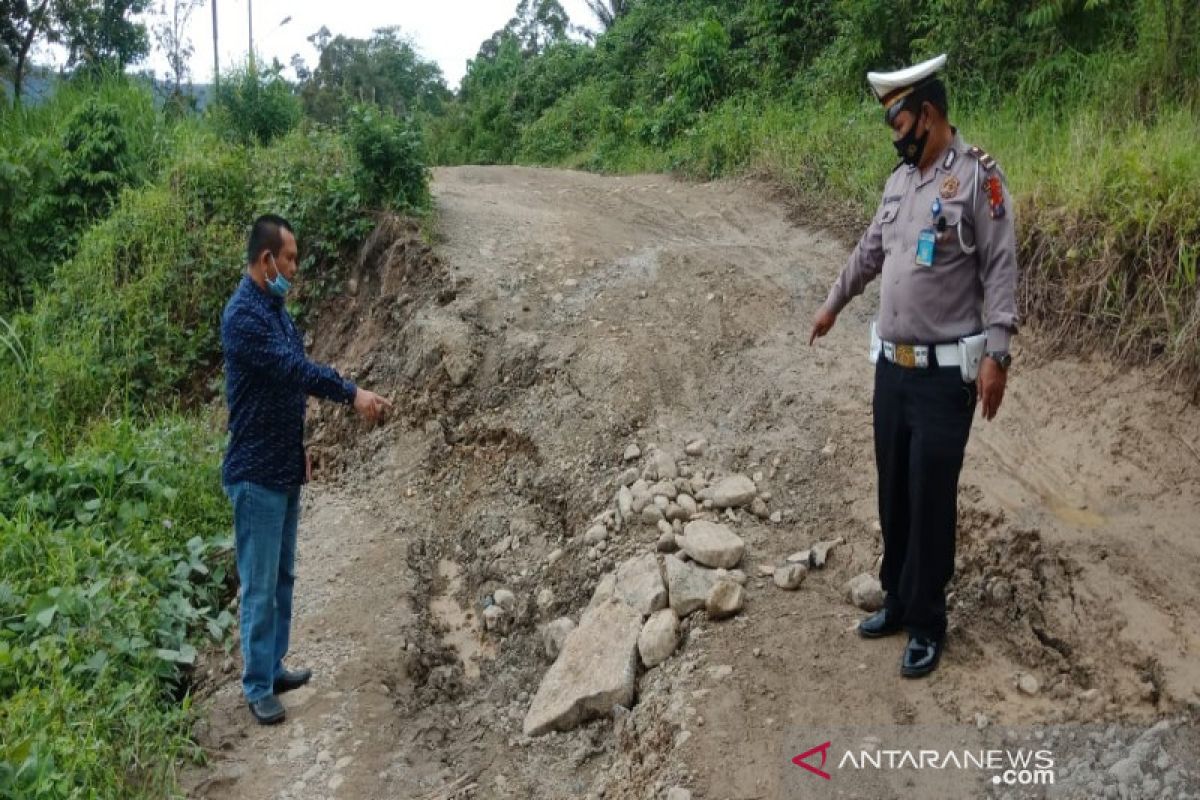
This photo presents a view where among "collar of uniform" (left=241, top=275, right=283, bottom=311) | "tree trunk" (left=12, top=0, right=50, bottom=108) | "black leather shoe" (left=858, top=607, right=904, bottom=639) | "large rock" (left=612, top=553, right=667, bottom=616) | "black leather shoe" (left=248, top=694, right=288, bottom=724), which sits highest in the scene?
"tree trunk" (left=12, top=0, right=50, bottom=108)

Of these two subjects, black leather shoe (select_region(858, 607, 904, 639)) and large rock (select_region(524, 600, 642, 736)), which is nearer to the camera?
black leather shoe (select_region(858, 607, 904, 639))

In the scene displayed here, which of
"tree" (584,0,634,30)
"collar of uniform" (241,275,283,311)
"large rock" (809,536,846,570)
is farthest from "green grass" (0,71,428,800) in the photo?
"tree" (584,0,634,30)

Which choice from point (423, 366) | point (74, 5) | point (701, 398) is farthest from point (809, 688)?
point (74, 5)

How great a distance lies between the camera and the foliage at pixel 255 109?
1141cm

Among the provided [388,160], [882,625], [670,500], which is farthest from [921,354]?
[388,160]

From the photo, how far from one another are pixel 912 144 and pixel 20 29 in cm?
1552

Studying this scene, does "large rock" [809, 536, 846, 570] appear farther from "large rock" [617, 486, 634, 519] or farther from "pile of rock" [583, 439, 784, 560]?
"large rock" [617, 486, 634, 519]

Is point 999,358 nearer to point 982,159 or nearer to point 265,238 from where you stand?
point 982,159

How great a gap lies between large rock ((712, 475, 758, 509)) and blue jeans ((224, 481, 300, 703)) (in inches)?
67.9

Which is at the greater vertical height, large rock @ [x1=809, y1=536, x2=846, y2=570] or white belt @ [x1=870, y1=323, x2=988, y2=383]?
white belt @ [x1=870, y1=323, x2=988, y2=383]

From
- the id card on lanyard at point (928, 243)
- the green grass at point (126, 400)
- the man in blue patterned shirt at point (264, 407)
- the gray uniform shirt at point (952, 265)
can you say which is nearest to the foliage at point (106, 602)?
the green grass at point (126, 400)

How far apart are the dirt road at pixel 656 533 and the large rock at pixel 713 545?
0.09 meters

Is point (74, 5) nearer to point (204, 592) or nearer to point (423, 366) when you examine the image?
point (423, 366)

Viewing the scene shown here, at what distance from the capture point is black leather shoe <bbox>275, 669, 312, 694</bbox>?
411 cm
